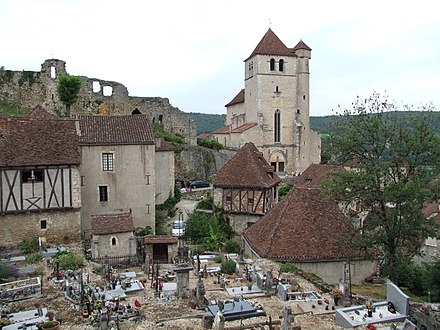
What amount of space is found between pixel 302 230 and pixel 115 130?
12493mm

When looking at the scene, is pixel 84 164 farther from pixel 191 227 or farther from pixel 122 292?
pixel 122 292

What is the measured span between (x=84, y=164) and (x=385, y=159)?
1553cm

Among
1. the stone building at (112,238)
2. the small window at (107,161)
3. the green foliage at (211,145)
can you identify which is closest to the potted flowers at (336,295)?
the stone building at (112,238)

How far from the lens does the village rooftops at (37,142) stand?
68.1ft

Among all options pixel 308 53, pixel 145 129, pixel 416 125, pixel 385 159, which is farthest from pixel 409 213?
pixel 308 53

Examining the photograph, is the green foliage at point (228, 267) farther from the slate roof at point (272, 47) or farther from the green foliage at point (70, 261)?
the slate roof at point (272, 47)

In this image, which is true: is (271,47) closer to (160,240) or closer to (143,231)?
(143,231)

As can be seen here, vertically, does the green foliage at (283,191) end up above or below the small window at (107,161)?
below

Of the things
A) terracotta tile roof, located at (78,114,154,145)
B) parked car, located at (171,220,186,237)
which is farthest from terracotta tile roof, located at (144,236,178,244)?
terracotta tile roof, located at (78,114,154,145)

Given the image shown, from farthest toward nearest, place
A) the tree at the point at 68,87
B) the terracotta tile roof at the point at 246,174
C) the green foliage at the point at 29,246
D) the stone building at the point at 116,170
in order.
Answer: the tree at the point at 68,87, the terracotta tile roof at the point at 246,174, the stone building at the point at 116,170, the green foliage at the point at 29,246

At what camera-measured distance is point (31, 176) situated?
20891mm

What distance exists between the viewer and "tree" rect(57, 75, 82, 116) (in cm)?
3962

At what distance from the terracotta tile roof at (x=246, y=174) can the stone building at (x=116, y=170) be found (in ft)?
14.5

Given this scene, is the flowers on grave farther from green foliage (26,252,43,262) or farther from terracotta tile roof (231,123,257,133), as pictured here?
terracotta tile roof (231,123,257,133)
